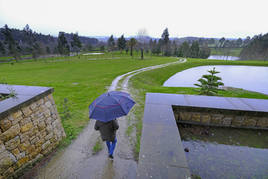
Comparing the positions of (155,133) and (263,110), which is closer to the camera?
(155,133)

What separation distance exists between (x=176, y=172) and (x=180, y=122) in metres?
2.47

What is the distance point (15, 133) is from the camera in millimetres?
3184

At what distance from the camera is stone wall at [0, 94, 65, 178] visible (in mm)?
3029

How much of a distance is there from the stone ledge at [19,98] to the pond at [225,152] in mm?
4471

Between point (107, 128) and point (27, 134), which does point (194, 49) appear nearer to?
point (107, 128)

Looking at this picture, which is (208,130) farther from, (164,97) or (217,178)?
(164,97)

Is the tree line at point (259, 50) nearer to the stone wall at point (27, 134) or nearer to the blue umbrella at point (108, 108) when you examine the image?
the blue umbrella at point (108, 108)

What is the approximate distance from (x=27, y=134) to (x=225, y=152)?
5404mm

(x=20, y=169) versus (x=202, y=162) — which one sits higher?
(x=202, y=162)

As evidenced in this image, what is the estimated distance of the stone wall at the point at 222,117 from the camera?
4.18 metres

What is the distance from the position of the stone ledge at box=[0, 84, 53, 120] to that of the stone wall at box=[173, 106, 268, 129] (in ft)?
14.3

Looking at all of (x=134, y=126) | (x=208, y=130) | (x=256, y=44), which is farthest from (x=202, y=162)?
(x=256, y=44)

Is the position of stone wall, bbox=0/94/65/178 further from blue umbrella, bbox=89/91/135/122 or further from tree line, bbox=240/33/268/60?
tree line, bbox=240/33/268/60

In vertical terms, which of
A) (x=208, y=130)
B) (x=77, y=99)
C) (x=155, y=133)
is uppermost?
(x=155, y=133)
